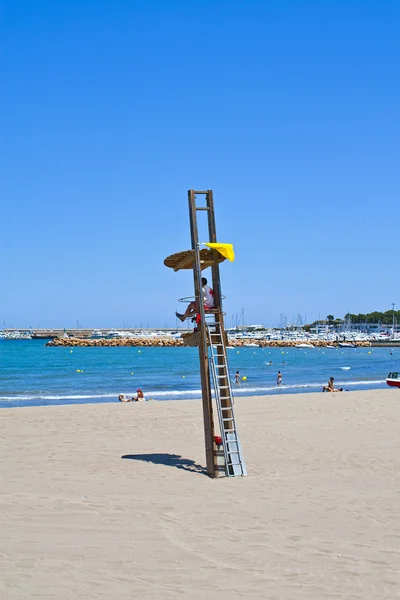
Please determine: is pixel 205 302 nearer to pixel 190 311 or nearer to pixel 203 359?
pixel 190 311

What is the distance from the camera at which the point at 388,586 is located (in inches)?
222

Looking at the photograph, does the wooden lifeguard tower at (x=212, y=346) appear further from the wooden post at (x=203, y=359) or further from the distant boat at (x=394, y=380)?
the distant boat at (x=394, y=380)

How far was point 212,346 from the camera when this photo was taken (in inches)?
413

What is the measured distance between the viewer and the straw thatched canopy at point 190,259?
1036 cm

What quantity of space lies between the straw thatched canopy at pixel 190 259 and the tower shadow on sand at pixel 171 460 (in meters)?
3.27

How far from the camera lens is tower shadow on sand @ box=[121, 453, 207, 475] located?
10.8 m

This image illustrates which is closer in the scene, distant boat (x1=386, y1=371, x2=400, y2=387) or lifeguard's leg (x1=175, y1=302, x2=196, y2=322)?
lifeguard's leg (x1=175, y1=302, x2=196, y2=322)

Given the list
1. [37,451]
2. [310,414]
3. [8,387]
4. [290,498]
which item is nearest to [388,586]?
[290,498]

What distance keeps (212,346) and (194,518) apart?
3.32 meters

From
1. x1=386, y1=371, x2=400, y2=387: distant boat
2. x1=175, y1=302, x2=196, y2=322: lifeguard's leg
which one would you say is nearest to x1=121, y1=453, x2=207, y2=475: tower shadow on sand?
x1=175, y1=302, x2=196, y2=322: lifeguard's leg

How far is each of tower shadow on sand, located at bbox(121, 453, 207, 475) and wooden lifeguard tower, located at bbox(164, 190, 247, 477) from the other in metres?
0.50

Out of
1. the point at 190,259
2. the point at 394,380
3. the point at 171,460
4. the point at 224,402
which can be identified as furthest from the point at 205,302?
the point at 394,380

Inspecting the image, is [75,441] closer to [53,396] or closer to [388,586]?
[388,586]

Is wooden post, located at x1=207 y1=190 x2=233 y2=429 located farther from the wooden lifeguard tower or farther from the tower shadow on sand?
the tower shadow on sand
